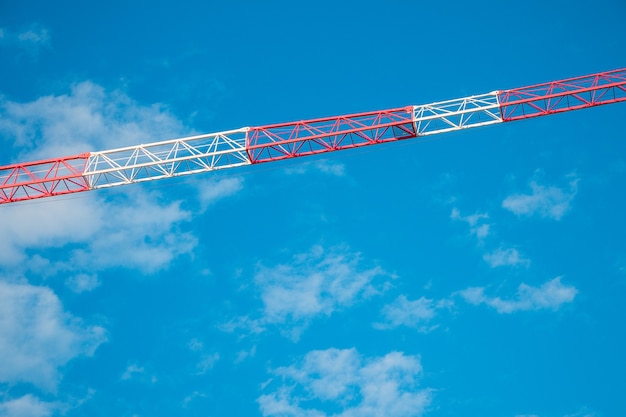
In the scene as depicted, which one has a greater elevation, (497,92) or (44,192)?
(497,92)

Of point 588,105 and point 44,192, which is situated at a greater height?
point 588,105

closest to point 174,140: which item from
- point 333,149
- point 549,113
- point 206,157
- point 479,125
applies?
point 206,157

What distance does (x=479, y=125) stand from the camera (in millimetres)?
80562

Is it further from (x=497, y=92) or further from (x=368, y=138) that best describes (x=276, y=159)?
(x=497, y=92)

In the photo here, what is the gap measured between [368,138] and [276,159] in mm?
9061

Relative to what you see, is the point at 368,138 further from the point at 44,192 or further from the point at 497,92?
the point at 44,192

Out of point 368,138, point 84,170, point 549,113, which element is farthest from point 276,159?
point 549,113

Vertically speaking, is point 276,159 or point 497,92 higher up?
point 497,92

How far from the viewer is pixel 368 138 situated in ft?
258

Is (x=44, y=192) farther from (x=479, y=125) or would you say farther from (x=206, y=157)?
(x=479, y=125)

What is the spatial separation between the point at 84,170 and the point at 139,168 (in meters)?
5.46

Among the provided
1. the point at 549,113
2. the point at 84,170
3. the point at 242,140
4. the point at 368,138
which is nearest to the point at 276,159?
the point at 242,140

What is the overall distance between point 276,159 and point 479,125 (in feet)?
66.5

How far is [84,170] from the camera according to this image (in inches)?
3142
